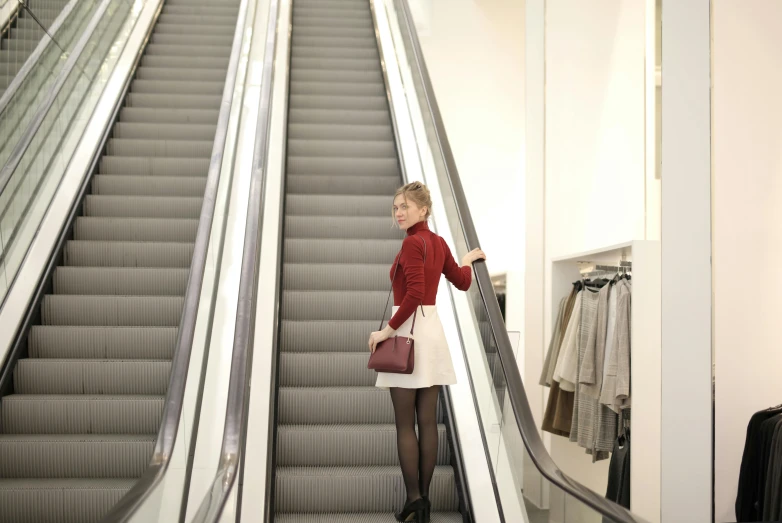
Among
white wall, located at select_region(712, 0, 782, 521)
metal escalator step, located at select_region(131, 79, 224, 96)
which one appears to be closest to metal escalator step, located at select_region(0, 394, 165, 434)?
white wall, located at select_region(712, 0, 782, 521)

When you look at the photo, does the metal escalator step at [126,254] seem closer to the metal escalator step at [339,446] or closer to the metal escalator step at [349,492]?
the metal escalator step at [339,446]

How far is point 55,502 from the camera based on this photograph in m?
3.86

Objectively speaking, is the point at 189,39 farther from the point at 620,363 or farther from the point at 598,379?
the point at 620,363

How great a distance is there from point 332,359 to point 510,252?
7330 mm

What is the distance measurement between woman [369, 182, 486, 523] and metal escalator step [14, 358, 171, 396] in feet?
5.79

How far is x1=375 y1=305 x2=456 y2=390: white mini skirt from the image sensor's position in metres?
3.54

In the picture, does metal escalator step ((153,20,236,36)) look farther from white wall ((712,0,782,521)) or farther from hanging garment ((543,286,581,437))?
white wall ((712,0,782,521))

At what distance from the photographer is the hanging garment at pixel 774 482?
13.6 feet

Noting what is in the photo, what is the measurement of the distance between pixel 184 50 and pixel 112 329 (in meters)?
4.71

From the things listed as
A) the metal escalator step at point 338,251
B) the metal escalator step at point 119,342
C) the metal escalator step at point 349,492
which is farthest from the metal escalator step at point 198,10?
the metal escalator step at point 349,492

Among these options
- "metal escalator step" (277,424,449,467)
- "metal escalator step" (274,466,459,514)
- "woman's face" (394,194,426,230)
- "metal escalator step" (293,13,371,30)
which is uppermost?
"metal escalator step" (293,13,371,30)

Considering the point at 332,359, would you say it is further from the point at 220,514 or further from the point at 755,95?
the point at 755,95

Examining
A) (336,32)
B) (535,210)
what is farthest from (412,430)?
(336,32)

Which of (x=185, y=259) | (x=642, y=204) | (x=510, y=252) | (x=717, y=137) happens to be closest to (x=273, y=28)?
(x=185, y=259)
